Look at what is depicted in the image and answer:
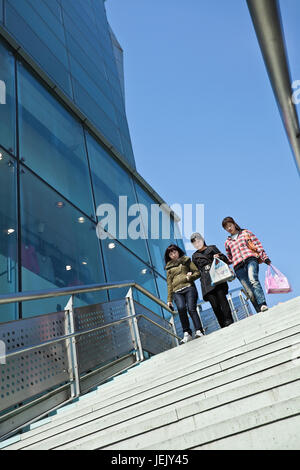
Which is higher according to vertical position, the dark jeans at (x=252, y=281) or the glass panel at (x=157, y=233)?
the glass panel at (x=157, y=233)

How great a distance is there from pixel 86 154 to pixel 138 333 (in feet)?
18.5

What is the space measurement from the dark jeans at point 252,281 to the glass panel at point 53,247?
2.70 meters

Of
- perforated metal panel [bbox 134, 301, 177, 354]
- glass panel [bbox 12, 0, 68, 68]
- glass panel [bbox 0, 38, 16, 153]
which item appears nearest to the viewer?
perforated metal panel [bbox 134, 301, 177, 354]

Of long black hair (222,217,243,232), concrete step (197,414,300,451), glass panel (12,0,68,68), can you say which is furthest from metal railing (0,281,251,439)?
glass panel (12,0,68,68)

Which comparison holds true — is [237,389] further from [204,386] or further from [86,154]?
[86,154]

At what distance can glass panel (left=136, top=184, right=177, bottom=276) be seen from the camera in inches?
465

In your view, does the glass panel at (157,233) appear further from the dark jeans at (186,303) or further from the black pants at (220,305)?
the black pants at (220,305)

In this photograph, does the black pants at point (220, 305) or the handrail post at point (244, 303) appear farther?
the handrail post at point (244, 303)

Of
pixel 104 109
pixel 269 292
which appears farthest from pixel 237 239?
pixel 104 109

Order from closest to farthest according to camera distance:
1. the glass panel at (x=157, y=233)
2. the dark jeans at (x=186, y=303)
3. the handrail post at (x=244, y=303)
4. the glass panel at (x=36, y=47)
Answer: the dark jeans at (x=186, y=303)
the glass panel at (x=36, y=47)
the handrail post at (x=244, y=303)
the glass panel at (x=157, y=233)

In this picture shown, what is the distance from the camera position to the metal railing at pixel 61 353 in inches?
151

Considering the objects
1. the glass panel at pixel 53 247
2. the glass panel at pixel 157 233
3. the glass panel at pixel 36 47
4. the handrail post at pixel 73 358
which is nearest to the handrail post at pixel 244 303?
the glass panel at pixel 157 233

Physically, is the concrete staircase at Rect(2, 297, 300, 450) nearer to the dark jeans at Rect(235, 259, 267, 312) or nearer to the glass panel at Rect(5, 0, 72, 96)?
the dark jeans at Rect(235, 259, 267, 312)

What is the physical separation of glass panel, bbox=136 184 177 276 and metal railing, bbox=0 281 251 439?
5663 mm
